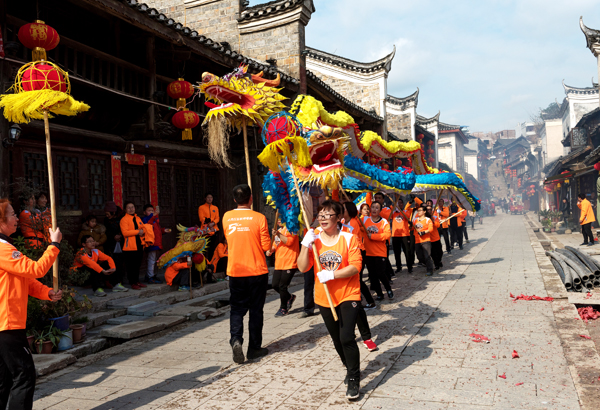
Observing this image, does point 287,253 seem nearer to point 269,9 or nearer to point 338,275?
point 338,275

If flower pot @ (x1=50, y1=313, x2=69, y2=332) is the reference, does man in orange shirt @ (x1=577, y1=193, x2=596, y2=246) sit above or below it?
above

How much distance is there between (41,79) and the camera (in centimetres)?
413

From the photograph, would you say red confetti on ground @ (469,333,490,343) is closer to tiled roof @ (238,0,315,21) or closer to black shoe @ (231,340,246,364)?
black shoe @ (231,340,246,364)

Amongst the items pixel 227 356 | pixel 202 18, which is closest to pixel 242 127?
pixel 227 356

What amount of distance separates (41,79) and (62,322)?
8.89 feet

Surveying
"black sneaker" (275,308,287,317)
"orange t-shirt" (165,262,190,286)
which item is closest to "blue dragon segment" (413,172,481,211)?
"black sneaker" (275,308,287,317)

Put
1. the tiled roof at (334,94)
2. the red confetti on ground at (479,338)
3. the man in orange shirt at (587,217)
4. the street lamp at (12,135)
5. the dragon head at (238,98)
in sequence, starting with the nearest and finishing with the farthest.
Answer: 1. the red confetti on ground at (479,338)
2. the dragon head at (238,98)
3. the street lamp at (12,135)
4. the tiled roof at (334,94)
5. the man in orange shirt at (587,217)

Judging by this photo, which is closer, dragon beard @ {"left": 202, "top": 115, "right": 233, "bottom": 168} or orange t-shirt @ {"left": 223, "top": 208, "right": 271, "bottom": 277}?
orange t-shirt @ {"left": 223, "top": 208, "right": 271, "bottom": 277}

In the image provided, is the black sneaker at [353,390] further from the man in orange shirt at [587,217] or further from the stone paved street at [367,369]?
the man in orange shirt at [587,217]

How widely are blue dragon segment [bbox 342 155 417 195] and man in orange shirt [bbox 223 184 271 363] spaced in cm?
288

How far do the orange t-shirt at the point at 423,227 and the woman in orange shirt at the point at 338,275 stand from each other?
617cm

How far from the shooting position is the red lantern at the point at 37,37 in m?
6.10

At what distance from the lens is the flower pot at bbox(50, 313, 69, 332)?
206 inches

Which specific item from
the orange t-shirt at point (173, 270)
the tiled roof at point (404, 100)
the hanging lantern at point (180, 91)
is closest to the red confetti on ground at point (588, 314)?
the orange t-shirt at point (173, 270)
